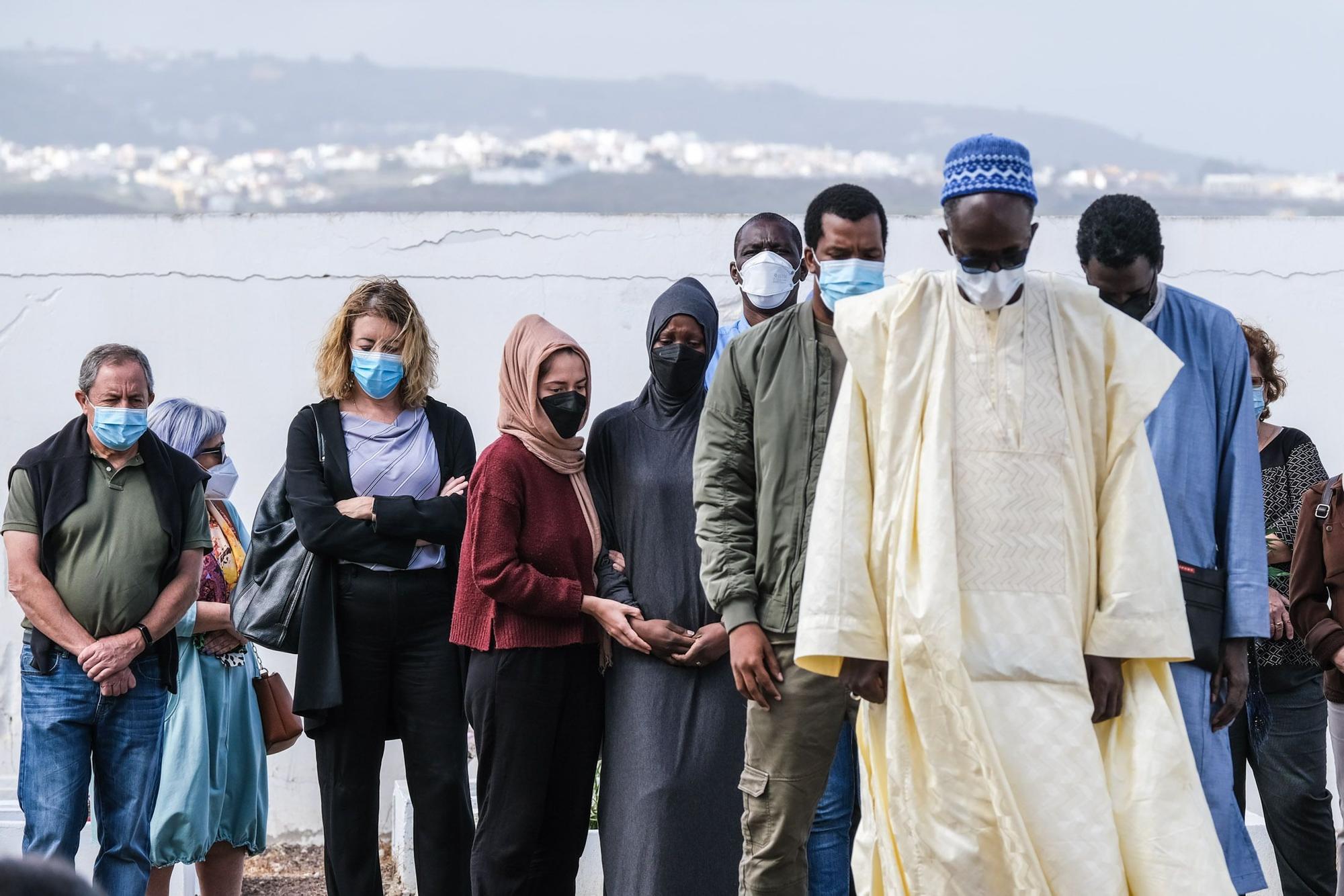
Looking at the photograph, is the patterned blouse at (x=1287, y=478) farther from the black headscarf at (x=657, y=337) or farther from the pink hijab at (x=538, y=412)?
the pink hijab at (x=538, y=412)

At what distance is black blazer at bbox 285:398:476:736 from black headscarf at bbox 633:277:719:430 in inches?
29.2

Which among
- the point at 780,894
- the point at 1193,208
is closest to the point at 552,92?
the point at 1193,208

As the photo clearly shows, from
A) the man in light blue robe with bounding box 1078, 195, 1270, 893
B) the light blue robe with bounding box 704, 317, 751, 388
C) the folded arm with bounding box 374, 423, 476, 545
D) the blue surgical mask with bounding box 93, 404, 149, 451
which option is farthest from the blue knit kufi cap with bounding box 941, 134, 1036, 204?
the blue surgical mask with bounding box 93, 404, 149, 451

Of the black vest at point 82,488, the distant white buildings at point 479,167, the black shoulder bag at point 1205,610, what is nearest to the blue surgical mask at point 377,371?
the black vest at point 82,488

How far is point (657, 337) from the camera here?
4508 mm

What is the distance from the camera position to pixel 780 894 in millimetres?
3852

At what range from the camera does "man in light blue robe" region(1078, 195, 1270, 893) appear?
3684 millimetres

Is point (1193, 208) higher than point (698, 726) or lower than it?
higher

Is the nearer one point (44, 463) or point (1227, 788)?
point (1227, 788)

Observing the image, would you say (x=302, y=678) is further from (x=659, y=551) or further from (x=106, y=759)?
(x=659, y=551)

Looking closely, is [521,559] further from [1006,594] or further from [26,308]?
[26,308]

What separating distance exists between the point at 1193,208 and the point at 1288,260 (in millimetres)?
1218

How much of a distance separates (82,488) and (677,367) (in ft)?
6.83

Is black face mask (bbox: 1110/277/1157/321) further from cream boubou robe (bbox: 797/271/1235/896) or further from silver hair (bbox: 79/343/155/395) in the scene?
silver hair (bbox: 79/343/155/395)
